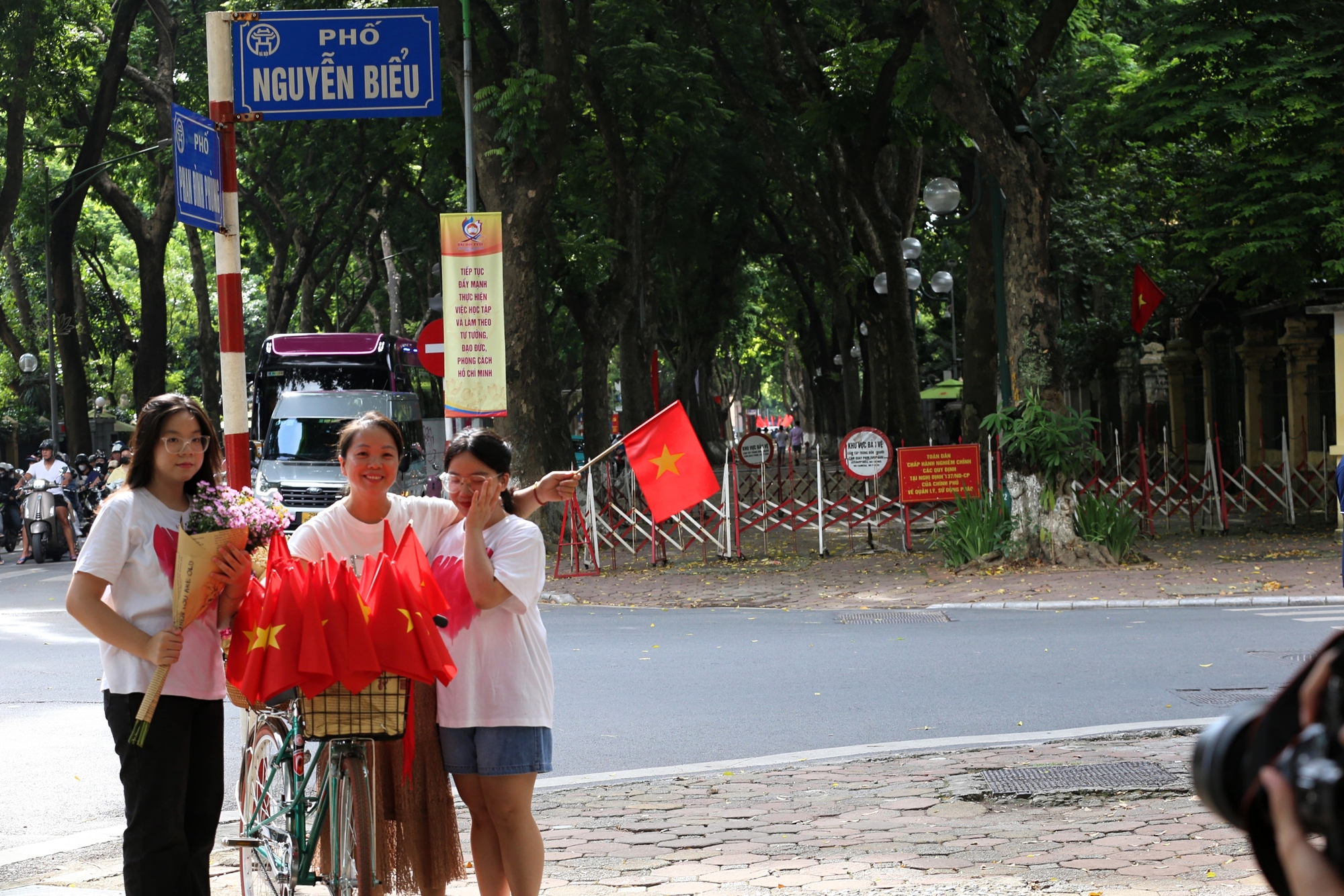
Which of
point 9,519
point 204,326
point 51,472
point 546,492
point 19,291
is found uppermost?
point 19,291

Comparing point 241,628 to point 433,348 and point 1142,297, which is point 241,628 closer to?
point 433,348

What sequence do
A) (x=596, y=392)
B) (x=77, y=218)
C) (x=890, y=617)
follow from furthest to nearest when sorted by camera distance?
(x=596, y=392) → (x=77, y=218) → (x=890, y=617)

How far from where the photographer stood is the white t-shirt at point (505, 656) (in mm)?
4332

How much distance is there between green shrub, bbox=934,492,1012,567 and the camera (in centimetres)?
1647

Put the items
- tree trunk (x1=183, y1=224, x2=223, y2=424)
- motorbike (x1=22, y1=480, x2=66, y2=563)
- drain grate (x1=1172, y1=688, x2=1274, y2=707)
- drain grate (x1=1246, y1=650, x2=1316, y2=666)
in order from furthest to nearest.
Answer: tree trunk (x1=183, y1=224, x2=223, y2=424)
motorbike (x1=22, y1=480, x2=66, y2=563)
drain grate (x1=1246, y1=650, x2=1316, y2=666)
drain grate (x1=1172, y1=688, x2=1274, y2=707)

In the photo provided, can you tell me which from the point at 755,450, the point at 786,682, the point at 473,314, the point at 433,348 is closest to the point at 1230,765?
the point at 786,682

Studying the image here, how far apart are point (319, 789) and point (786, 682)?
18.2 ft

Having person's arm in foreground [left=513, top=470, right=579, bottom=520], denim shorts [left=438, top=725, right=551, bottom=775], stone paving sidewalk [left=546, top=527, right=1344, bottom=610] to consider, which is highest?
person's arm in foreground [left=513, top=470, right=579, bottom=520]

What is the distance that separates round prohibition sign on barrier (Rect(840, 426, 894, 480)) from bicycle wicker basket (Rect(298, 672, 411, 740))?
1583 centimetres

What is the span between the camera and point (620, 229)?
25.6 meters

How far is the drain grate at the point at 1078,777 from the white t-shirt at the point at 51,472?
1806 centimetres

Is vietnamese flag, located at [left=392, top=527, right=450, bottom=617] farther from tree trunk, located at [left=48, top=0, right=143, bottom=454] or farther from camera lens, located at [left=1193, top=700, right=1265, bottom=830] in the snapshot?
tree trunk, located at [left=48, top=0, right=143, bottom=454]

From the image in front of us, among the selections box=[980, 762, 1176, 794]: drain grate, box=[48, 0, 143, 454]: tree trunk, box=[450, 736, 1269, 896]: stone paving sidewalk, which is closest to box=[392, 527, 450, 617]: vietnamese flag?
box=[450, 736, 1269, 896]: stone paving sidewalk

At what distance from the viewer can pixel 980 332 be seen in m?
23.6
